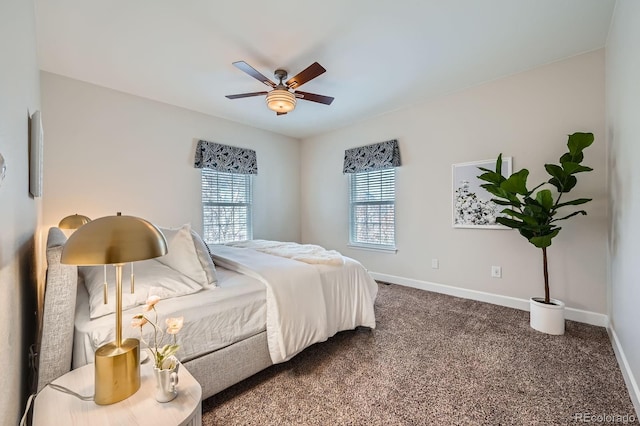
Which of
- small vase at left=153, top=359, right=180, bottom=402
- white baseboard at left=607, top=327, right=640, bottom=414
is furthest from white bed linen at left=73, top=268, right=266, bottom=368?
white baseboard at left=607, top=327, right=640, bottom=414

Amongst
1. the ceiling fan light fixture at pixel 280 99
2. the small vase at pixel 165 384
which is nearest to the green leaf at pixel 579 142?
the ceiling fan light fixture at pixel 280 99

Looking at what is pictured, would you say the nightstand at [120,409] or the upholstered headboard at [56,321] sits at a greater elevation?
the upholstered headboard at [56,321]

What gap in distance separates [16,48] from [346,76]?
2544 millimetres

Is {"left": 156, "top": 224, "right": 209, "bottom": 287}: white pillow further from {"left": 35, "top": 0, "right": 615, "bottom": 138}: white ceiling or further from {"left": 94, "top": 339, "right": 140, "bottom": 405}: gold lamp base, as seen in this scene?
{"left": 35, "top": 0, "right": 615, "bottom": 138}: white ceiling

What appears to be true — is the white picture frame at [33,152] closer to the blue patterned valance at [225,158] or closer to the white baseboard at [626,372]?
the blue patterned valance at [225,158]

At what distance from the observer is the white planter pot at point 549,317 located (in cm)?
237

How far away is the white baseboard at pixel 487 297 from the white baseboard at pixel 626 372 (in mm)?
277

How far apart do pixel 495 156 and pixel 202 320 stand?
133 inches

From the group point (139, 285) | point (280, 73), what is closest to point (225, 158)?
point (280, 73)

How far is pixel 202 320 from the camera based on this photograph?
1.53m

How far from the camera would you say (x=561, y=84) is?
271cm

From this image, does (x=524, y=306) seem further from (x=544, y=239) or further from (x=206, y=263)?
(x=206, y=263)

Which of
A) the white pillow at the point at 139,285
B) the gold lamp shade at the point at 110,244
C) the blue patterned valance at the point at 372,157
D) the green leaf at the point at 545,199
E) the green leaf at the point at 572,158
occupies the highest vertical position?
the blue patterned valance at the point at 372,157

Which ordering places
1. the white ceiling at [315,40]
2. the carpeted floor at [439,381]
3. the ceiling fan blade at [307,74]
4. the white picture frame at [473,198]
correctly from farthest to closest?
the white picture frame at [473,198], the ceiling fan blade at [307,74], the white ceiling at [315,40], the carpeted floor at [439,381]
